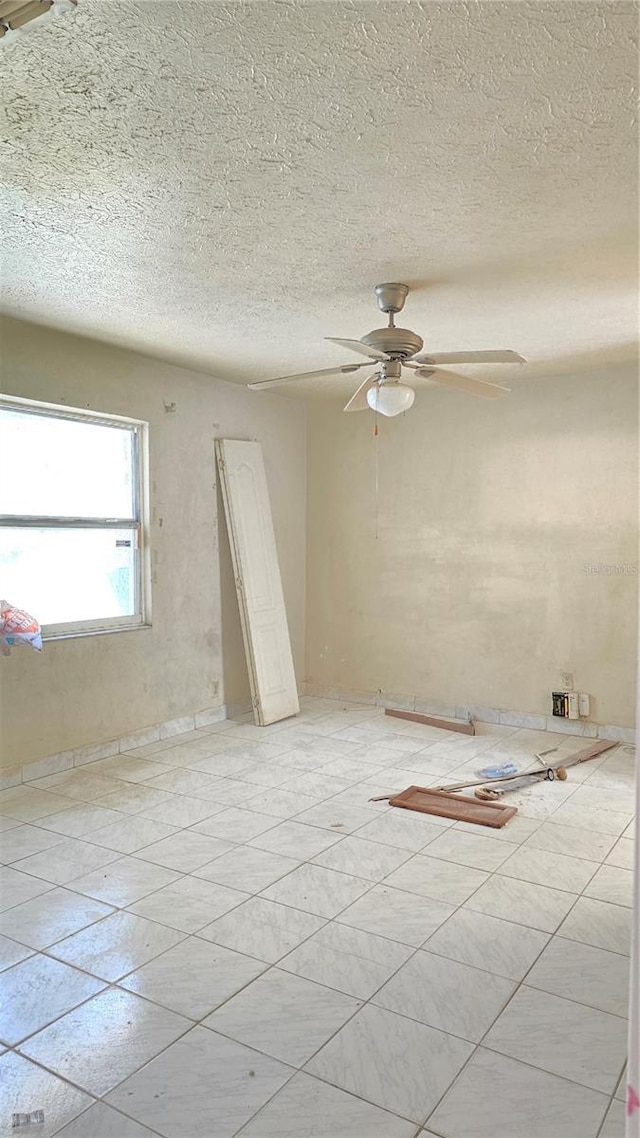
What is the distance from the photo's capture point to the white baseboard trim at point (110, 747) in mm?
4277

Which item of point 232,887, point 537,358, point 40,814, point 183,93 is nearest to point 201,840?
point 232,887

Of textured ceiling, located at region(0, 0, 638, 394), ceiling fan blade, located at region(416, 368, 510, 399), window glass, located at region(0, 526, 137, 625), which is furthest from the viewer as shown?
window glass, located at region(0, 526, 137, 625)

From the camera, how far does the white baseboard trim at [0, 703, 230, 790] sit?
14.0 ft

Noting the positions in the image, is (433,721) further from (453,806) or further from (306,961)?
(306,961)

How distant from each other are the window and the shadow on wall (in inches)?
31.5

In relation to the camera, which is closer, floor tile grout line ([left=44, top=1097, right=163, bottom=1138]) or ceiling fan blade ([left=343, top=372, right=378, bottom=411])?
floor tile grout line ([left=44, top=1097, right=163, bottom=1138])

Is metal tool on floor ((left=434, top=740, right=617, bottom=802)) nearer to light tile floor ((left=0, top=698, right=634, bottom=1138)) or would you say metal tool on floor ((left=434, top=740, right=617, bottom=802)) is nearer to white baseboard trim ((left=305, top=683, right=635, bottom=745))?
light tile floor ((left=0, top=698, right=634, bottom=1138))

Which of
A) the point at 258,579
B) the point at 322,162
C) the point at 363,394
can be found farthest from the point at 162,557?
the point at 322,162

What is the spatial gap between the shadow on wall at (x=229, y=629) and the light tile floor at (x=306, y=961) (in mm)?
1522

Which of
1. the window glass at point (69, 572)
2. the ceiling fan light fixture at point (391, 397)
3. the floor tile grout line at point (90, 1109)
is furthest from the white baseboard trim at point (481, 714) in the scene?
the floor tile grout line at point (90, 1109)

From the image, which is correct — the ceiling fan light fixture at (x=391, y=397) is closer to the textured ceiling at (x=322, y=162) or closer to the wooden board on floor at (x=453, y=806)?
the textured ceiling at (x=322, y=162)

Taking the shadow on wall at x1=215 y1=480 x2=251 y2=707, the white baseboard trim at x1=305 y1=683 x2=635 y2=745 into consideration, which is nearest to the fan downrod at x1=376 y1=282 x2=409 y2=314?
the shadow on wall at x1=215 y1=480 x2=251 y2=707

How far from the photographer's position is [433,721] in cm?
580

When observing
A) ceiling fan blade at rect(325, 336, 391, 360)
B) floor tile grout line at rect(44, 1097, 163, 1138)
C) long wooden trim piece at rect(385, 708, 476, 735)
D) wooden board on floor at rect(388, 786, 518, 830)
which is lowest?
floor tile grout line at rect(44, 1097, 163, 1138)
